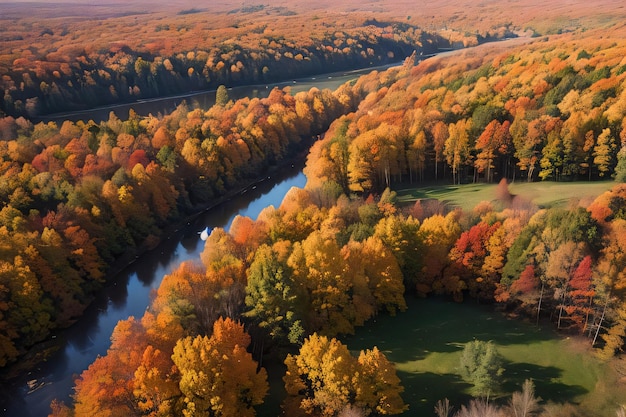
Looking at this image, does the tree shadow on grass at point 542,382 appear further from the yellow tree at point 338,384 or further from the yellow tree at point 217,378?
the yellow tree at point 217,378

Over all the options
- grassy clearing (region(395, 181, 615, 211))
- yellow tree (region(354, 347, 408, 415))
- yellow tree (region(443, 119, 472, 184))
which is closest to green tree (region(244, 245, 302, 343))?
yellow tree (region(354, 347, 408, 415))

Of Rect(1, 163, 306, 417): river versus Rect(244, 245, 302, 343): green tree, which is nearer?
Rect(244, 245, 302, 343): green tree

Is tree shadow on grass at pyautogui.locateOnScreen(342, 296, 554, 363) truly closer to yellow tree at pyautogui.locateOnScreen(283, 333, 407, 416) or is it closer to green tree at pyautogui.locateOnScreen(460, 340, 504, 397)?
green tree at pyautogui.locateOnScreen(460, 340, 504, 397)

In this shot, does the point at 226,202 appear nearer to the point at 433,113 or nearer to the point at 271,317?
the point at 433,113

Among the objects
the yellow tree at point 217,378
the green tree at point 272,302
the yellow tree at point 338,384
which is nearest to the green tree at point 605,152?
the green tree at point 272,302

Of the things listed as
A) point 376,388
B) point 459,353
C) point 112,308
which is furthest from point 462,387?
point 112,308

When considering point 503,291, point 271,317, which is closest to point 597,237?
point 503,291

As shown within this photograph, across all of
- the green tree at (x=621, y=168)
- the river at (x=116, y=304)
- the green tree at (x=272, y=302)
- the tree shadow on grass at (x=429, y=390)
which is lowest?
the river at (x=116, y=304)
